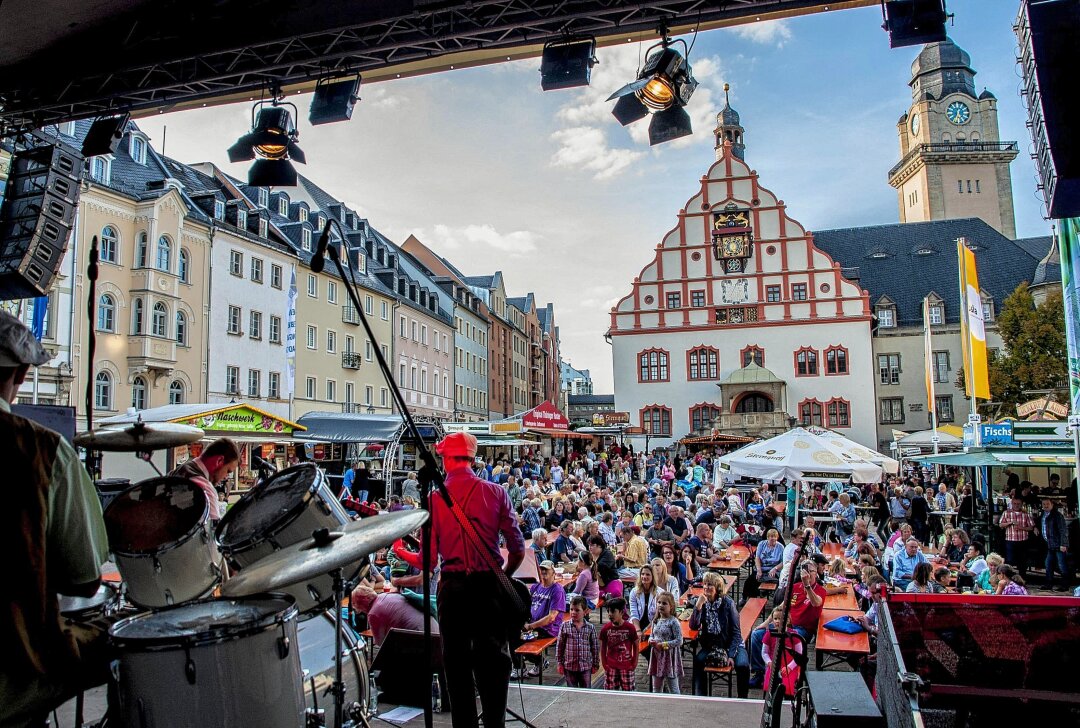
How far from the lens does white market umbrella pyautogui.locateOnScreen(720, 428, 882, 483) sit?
14.5 m

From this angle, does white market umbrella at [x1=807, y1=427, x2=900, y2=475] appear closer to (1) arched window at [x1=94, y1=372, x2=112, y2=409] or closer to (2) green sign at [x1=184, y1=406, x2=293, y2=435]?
(2) green sign at [x1=184, y1=406, x2=293, y2=435]

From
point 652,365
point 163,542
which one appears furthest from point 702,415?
point 163,542

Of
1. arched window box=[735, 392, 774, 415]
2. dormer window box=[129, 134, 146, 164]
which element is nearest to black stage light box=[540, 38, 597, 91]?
dormer window box=[129, 134, 146, 164]

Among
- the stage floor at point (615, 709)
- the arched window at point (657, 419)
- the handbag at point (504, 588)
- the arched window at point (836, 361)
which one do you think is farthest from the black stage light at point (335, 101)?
the arched window at point (836, 361)

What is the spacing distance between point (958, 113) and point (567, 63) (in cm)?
6644

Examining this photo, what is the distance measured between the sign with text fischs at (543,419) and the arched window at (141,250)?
541 inches

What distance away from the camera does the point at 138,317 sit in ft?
82.2

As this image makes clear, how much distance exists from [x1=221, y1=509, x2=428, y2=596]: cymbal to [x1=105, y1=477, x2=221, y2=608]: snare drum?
897 mm

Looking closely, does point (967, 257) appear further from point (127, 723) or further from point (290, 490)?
point (127, 723)

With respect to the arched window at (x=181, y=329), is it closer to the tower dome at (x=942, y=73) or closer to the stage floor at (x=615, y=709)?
the stage floor at (x=615, y=709)

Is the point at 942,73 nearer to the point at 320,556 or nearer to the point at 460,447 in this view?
the point at 460,447

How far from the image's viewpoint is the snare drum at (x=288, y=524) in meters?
3.69

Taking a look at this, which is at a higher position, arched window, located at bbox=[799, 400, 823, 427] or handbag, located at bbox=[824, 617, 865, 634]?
arched window, located at bbox=[799, 400, 823, 427]

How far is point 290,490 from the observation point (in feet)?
12.9
